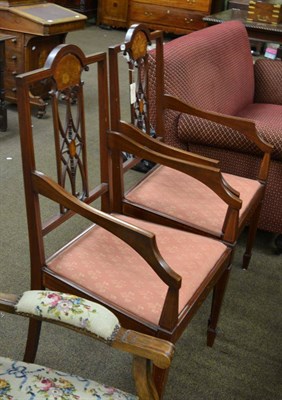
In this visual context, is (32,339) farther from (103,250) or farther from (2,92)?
(2,92)

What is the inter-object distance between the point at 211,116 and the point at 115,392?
1299mm

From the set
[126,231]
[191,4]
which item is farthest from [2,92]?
[191,4]

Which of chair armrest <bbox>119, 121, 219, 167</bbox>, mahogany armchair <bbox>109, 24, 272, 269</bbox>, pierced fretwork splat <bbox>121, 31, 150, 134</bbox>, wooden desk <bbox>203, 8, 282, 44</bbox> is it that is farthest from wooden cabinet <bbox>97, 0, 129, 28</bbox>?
chair armrest <bbox>119, 121, 219, 167</bbox>

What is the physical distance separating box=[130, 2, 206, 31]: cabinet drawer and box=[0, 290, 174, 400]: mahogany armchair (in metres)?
5.61

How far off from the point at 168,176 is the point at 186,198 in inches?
6.2

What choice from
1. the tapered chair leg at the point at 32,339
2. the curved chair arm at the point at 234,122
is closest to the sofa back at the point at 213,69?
the curved chair arm at the point at 234,122

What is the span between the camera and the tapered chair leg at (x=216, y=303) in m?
1.69

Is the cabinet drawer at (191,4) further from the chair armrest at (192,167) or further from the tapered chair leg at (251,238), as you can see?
the chair armrest at (192,167)

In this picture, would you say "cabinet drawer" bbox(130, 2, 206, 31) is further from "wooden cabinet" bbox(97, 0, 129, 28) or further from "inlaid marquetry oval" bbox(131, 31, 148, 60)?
"inlaid marquetry oval" bbox(131, 31, 148, 60)

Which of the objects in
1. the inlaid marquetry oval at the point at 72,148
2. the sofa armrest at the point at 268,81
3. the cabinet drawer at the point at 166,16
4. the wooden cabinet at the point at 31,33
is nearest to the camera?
the inlaid marquetry oval at the point at 72,148

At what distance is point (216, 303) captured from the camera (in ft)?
5.67

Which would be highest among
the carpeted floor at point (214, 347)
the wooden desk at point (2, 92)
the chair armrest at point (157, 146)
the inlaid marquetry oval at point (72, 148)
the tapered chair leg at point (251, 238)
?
the inlaid marquetry oval at point (72, 148)

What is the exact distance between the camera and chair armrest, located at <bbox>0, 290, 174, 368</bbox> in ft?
3.22

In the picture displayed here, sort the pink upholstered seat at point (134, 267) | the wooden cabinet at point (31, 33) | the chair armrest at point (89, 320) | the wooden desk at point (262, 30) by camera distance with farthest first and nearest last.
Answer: the wooden desk at point (262, 30)
the wooden cabinet at point (31, 33)
the pink upholstered seat at point (134, 267)
the chair armrest at point (89, 320)
